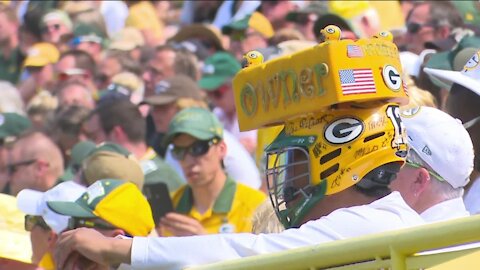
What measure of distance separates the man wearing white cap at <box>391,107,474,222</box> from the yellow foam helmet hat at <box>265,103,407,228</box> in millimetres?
671

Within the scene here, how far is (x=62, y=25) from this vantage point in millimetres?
12602

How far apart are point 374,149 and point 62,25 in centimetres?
894

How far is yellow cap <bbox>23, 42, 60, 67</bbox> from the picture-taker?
39.3 ft

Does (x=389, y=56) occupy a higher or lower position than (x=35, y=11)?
lower

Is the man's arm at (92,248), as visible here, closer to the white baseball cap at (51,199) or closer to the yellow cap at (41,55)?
the white baseball cap at (51,199)

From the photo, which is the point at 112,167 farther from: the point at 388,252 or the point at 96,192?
the point at 388,252

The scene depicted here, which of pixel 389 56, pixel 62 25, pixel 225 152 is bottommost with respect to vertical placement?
pixel 389 56

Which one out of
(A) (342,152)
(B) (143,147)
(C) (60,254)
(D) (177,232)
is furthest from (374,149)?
(B) (143,147)

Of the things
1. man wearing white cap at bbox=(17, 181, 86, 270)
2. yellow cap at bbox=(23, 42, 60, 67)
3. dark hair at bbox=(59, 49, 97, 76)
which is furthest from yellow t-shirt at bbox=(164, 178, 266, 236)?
yellow cap at bbox=(23, 42, 60, 67)

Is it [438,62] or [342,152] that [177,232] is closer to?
[438,62]

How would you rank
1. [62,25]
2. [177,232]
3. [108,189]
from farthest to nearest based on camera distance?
[62,25]
[177,232]
[108,189]

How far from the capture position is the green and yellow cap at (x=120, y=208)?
493 cm

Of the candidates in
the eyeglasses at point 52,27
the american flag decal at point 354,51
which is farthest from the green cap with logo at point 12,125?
the american flag decal at point 354,51

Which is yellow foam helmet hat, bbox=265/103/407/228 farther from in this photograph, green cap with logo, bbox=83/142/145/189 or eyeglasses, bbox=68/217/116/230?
green cap with logo, bbox=83/142/145/189
